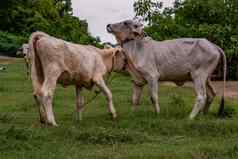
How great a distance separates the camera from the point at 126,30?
11.7 metres

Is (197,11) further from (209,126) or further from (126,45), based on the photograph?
(209,126)

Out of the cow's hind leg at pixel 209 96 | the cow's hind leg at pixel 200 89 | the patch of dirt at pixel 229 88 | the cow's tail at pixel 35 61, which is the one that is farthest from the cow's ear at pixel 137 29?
the patch of dirt at pixel 229 88

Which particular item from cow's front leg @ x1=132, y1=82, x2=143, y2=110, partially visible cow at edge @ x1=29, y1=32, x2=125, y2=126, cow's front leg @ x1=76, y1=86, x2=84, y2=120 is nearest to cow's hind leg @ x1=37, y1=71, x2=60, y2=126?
partially visible cow at edge @ x1=29, y1=32, x2=125, y2=126

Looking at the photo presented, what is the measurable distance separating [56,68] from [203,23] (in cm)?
1295

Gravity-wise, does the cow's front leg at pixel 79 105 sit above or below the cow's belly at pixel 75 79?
below

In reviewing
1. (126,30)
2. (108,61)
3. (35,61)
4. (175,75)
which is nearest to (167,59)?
(175,75)

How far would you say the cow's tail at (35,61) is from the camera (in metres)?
10.0

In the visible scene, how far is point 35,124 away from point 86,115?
2087mm

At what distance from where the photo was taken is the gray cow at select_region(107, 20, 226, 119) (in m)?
11.3

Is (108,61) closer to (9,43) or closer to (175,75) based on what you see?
(175,75)

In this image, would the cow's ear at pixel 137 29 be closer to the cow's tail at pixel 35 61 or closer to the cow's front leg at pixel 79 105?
the cow's front leg at pixel 79 105

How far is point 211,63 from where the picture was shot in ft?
37.4

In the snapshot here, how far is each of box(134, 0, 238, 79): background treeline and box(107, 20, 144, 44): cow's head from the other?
7.69 metres

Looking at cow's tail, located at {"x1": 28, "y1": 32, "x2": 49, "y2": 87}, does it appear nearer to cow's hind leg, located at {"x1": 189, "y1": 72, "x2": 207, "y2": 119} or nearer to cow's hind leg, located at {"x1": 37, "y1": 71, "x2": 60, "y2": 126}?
cow's hind leg, located at {"x1": 37, "y1": 71, "x2": 60, "y2": 126}
